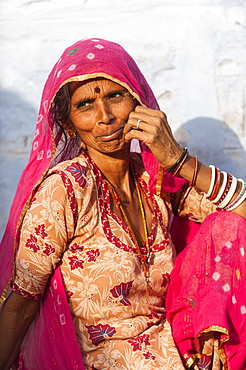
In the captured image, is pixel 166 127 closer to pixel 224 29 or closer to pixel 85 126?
pixel 85 126

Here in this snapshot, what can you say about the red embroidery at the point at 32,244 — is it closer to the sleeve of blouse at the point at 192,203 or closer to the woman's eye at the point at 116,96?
the woman's eye at the point at 116,96

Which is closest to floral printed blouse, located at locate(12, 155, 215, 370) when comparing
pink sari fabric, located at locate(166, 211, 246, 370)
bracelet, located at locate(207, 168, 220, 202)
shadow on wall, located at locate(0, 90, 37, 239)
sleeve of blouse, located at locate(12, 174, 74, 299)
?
sleeve of blouse, located at locate(12, 174, 74, 299)

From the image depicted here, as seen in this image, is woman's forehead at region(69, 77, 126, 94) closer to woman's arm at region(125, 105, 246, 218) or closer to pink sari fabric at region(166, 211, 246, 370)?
woman's arm at region(125, 105, 246, 218)

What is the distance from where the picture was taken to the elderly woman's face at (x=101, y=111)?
2.01m

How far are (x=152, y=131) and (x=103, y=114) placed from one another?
0.18 m

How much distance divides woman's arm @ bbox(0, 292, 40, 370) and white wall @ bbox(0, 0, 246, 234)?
124 centimetres

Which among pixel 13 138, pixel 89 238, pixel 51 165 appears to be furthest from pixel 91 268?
pixel 13 138

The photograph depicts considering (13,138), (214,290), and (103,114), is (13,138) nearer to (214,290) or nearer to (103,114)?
(103,114)

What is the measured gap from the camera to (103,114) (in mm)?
1998

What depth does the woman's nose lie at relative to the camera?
2.00 meters

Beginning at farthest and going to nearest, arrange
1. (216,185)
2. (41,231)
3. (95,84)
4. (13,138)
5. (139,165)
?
(13,138) → (139,165) → (216,185) → (95,84) → (41,231)

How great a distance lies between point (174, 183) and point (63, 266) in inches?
22.7

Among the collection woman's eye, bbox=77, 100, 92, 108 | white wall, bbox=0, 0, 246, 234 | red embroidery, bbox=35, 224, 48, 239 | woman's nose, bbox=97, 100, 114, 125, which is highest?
white wall, bbox=0, 0, 246, 234

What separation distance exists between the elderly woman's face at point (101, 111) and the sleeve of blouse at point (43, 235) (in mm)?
213
